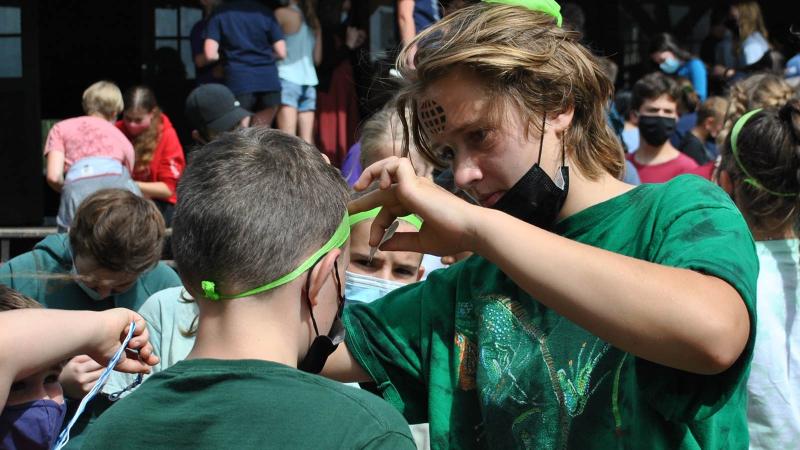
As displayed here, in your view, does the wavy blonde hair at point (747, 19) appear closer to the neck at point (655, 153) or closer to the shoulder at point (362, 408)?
the neck at point (655, 153)

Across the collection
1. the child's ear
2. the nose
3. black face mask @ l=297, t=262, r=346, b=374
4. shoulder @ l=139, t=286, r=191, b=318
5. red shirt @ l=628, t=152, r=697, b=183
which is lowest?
shoulder @ l=139, t=286, r=191, b=318

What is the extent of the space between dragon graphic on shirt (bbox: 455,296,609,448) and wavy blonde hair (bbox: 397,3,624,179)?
341 mm

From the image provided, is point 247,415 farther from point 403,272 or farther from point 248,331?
point 403,272

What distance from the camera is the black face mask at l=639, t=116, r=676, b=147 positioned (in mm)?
6324

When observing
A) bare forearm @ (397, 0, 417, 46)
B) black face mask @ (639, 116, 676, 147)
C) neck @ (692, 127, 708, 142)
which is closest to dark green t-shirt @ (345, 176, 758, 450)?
black face mask @ (639, 116, 676, 147)

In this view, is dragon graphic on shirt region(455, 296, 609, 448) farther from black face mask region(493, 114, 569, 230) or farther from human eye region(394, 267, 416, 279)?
human eye region(394, 267, 416, 279)

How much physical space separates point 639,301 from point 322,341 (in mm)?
574

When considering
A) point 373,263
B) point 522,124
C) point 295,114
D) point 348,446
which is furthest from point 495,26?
point 295,114

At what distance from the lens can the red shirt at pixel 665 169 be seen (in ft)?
20.4

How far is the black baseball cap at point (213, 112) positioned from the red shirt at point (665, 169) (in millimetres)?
2422

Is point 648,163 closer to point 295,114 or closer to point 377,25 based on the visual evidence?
point 295,114

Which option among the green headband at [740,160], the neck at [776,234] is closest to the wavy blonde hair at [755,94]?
the green headband at [740,160]

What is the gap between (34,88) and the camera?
29.9ft

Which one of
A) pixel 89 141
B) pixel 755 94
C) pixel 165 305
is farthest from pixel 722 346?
pixel 89 141
